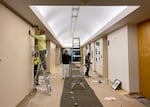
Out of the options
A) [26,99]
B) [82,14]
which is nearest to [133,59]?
[82,14]

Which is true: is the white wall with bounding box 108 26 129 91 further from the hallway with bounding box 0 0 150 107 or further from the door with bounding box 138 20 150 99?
the door with bounding box 138 20 150 99

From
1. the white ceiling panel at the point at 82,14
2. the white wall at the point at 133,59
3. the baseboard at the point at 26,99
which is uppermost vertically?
the white ceiling panel at the point at 82,14

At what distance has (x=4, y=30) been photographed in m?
3.69

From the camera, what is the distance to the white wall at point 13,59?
11.9 feet

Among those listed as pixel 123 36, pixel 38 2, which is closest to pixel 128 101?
pixel 123 36

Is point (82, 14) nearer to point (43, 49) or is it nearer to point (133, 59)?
point (43, 49)

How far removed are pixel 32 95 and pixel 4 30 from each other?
117 inches

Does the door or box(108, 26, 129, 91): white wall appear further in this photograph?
box(108, 26, 129, 91): white wall

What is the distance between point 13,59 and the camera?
432cm

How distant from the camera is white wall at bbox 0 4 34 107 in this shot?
143 inches

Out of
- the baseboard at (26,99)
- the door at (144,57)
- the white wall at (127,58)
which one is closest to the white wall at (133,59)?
the white wall at (127,58)

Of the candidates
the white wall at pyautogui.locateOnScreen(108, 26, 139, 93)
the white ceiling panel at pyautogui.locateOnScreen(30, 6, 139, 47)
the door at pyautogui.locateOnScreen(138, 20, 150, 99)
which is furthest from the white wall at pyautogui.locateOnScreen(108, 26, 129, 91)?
the white ceiling panel at pyautogui.locateOnScreen(30, 6, 139, 47)

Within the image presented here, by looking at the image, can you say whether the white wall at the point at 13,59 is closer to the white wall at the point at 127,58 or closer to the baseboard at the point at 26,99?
the baseboard at the point at 26,99

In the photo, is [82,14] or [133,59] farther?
[82,14]
